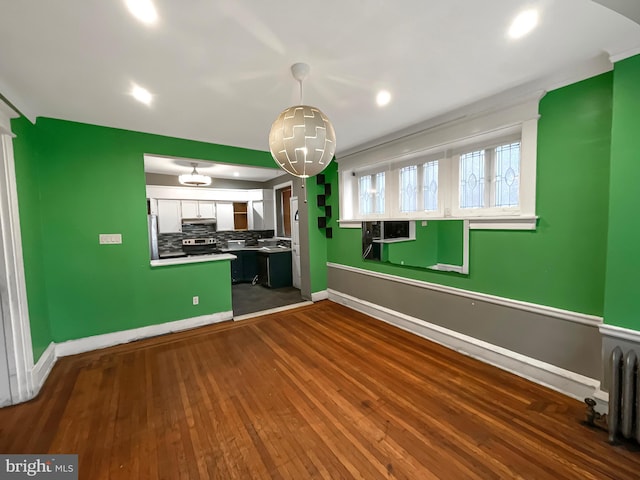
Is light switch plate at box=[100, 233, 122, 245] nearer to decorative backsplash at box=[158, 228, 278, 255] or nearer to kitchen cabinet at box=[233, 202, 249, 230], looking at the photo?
decorative backsplash at box=[158, 228, 278, 255]

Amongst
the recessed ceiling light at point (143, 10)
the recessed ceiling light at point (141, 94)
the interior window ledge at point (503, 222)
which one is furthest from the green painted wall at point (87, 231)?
the interior window ledge at point (503, 222)

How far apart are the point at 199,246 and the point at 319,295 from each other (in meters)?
2.94

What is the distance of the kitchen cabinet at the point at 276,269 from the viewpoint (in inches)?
219

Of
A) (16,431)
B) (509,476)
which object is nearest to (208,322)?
(16,431)

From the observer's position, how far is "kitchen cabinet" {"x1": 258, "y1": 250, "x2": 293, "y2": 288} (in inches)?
219

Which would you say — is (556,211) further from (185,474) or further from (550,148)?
(185,474)

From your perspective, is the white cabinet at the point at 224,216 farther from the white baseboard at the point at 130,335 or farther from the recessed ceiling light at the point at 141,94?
the recessed ceiling light at the point at 141,94

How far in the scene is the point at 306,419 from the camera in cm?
186

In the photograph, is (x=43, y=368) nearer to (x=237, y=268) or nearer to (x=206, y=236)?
(x=237, y=268)

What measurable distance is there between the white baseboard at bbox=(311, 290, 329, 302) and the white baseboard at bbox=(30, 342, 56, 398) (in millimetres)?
3243

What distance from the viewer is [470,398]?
2047 mm

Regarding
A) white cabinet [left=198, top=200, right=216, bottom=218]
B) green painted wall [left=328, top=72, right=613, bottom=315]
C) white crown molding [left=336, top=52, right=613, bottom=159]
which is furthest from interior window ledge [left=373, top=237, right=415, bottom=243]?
white cabinet [left=198, top=200, right=216, bottom=218]

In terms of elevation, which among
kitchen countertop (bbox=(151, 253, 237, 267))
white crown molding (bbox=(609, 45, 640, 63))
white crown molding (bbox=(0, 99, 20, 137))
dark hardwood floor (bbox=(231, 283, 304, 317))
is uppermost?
white crown molding (bbox=(609, 45, 640, 63))

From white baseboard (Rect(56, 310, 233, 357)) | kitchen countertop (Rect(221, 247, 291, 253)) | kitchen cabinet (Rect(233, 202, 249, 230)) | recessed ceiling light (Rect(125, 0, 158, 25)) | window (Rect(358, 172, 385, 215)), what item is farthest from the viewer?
kitchen cabinet (Rect(233, 202, 249, 230))
